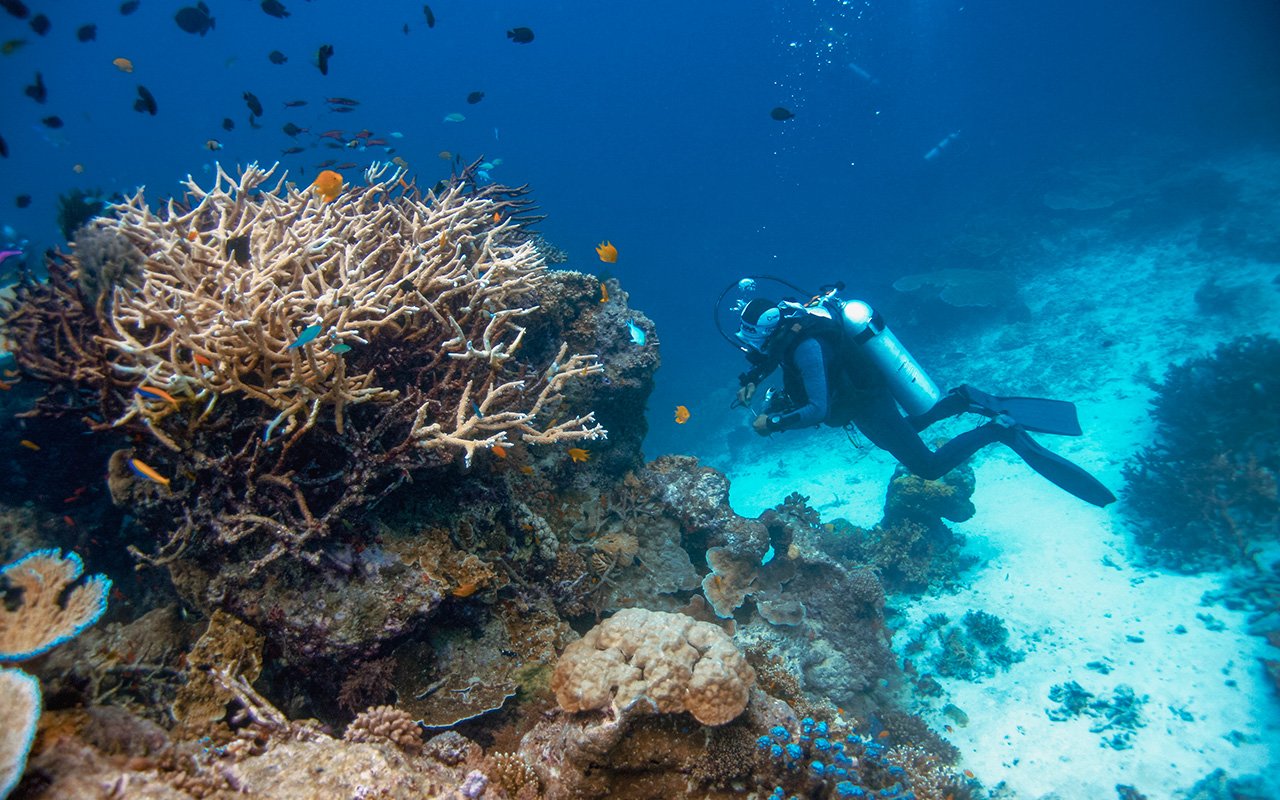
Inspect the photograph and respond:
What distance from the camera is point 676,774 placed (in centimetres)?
306

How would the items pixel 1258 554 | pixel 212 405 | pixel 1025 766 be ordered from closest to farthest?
pixel 212 405
pixel 1025 766
pixel 1258 554

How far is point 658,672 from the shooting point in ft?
10.0

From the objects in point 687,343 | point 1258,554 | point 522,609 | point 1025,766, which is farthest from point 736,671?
point 687,343

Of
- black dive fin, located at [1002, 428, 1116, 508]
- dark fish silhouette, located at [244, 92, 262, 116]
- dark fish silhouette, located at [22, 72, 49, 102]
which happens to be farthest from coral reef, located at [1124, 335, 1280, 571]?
dark fish silhouette, located at [22, 72, 49, 102]

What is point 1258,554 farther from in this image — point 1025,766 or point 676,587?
point 676,587

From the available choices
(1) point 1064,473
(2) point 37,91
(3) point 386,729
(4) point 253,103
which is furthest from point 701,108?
(3) point 386,729

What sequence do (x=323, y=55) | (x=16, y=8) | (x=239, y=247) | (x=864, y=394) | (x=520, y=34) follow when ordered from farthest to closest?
(x=520, y=34) < (x=864, y=394) < (x=323, y=55) < (x=16, y=8) < (x=239, y=247)

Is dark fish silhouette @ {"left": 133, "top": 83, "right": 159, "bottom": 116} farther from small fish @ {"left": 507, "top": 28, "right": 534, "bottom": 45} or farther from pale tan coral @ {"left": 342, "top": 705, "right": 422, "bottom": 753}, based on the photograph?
pale tan coral @ {"left": 342, "top": 705, "right": 422, "bottom": 753}

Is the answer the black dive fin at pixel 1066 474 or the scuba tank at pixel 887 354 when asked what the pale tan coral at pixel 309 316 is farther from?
the black dive fin at pixel 1066 474

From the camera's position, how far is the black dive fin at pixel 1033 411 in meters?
9.12

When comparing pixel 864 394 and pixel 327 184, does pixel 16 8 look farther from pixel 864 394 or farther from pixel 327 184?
pixel 864 394

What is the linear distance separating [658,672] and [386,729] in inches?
57.3

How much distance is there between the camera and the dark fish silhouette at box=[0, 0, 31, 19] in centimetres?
779

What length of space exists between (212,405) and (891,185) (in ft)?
188
